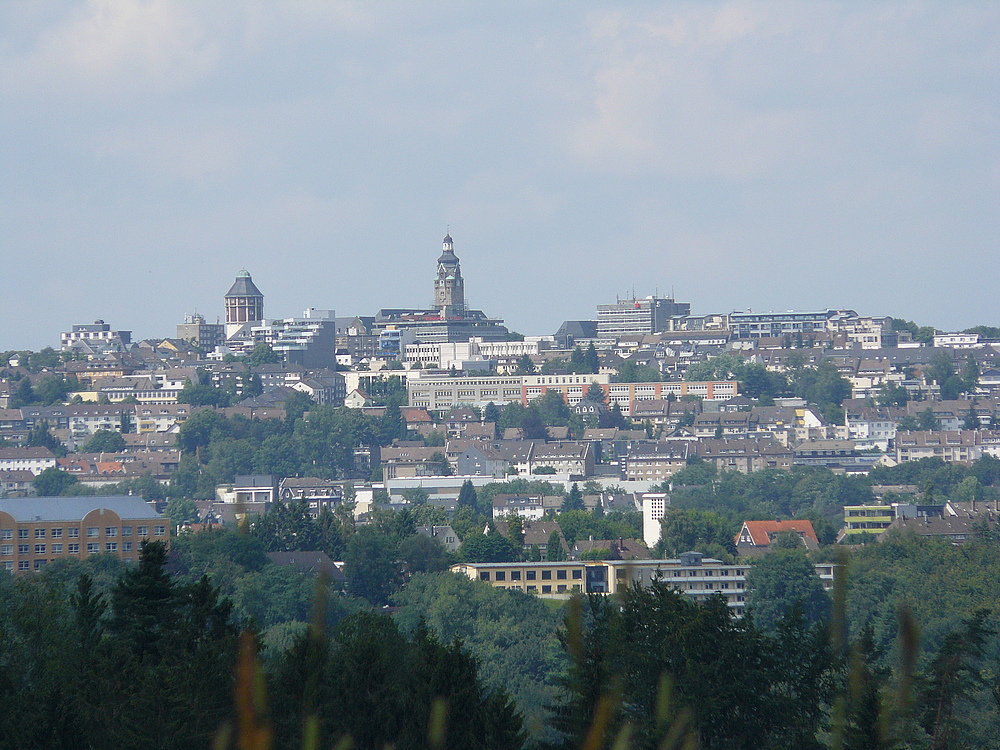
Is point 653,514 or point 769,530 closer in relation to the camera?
point 769,530

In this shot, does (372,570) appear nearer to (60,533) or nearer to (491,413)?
(60,533)

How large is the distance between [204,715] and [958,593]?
37.6 metres

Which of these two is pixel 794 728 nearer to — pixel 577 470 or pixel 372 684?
pixel 372 684

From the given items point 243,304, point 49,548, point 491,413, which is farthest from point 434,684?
point 243,304

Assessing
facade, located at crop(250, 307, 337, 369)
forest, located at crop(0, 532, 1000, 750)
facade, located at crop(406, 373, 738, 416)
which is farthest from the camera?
facade, located at crop(250, 307, 337, 369)

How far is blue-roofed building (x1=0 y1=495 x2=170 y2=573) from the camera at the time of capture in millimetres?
73625

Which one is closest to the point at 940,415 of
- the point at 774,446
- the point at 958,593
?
the point at 774,446

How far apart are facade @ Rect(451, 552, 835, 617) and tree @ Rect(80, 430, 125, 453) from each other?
200 ft

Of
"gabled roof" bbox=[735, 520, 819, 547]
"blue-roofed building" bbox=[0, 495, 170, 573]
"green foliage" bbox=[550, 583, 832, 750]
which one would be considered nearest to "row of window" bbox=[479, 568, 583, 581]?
"blue-roofed building" bbox=[0, 495, 170, 573]

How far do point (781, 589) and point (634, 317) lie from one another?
116052mm

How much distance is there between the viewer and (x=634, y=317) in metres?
183

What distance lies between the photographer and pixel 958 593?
61719mm

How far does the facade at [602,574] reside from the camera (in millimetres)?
71062

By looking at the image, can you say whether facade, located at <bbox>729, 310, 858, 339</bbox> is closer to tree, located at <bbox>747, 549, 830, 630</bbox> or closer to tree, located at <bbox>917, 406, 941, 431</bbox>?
tree, located at <bbox>917, 406, 941, 431</bbox>
